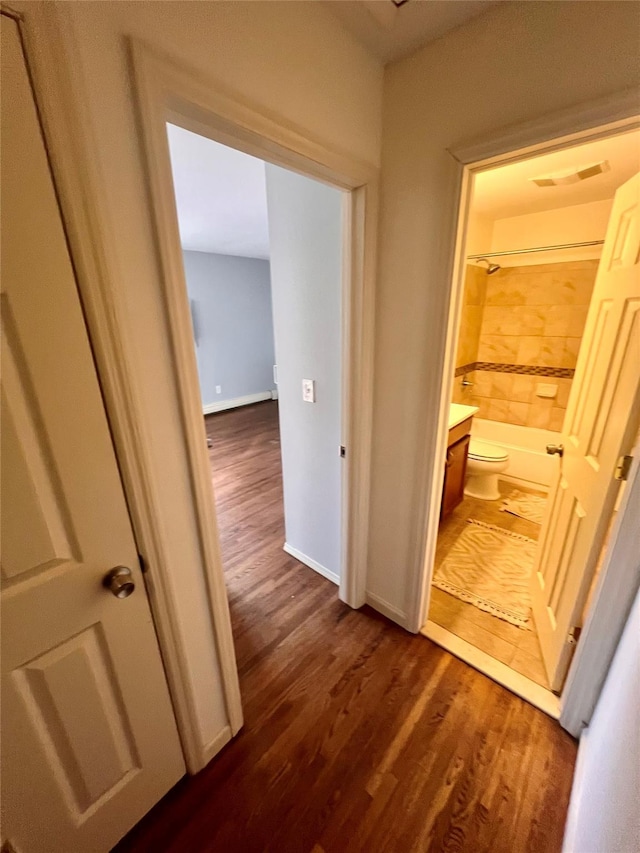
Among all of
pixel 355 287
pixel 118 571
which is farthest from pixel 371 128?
pixel 118 571

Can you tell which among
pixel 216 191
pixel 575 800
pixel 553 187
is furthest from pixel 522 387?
pixel 216 191

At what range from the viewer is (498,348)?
3428 mm

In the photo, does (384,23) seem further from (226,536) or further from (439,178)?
(226,536)

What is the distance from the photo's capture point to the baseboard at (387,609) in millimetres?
1790

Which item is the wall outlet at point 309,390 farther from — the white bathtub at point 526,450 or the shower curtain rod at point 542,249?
the white bathtub at point 526,450

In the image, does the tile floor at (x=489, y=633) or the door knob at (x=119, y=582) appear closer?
the door knob at (x=119, y=582)

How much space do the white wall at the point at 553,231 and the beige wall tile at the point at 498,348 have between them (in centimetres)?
66

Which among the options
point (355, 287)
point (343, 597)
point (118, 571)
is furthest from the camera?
point (343, 597)

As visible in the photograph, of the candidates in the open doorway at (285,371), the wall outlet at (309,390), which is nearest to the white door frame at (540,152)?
the open doorway at (285,371)

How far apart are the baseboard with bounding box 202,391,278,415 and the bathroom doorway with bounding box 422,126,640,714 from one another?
3907 mm

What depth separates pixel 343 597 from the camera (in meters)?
1.96

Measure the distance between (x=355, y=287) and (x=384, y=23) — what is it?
770 millimetres

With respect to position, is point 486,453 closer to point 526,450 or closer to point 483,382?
point 526,450

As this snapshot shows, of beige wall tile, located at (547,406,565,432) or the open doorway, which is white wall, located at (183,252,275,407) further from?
beige wall tile, located at (547,406,565,432)
